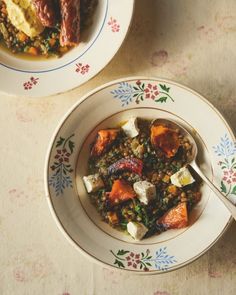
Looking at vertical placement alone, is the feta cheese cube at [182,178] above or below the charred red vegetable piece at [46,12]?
below

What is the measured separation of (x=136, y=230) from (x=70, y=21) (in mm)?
851

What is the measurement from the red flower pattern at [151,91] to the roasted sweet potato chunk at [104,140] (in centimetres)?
18

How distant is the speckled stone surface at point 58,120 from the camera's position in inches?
80.8

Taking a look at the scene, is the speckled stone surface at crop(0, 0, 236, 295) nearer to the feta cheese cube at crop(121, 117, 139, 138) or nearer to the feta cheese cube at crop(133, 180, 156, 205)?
the feta cheese cube at crop(121, 117, 139, 138)

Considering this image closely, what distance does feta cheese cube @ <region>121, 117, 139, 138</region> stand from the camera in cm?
192

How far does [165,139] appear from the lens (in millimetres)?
1927

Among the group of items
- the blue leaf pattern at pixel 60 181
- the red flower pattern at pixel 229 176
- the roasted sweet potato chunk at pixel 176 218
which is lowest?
the roasted sweet potato chunk at pixel 176 218

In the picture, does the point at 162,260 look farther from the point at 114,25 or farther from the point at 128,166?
the point at 114,25

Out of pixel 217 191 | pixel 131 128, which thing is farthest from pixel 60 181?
pixel 217 191

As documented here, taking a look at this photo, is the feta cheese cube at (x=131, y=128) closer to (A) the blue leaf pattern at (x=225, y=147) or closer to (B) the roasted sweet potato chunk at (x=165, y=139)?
(B) the roasted sweet potato chunk at (x=165, y=139)

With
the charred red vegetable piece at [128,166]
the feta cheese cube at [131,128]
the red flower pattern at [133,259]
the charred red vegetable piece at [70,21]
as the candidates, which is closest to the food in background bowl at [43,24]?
the charred red vegetable piece at [70,21]

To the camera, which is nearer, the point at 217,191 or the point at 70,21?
the point at 217,191

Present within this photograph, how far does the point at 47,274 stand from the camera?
2.06 m

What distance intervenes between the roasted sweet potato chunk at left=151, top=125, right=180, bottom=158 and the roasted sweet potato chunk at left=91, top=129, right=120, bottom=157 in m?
0.15
